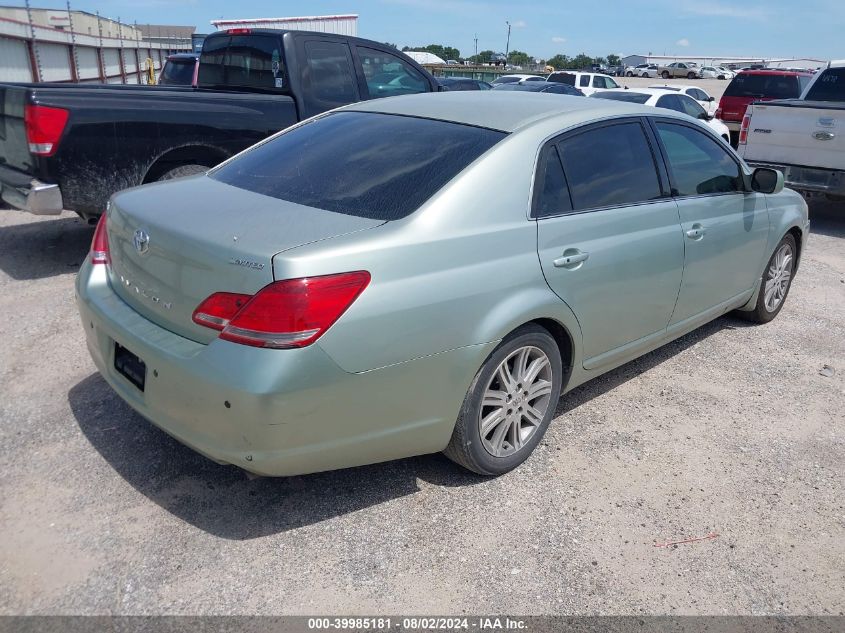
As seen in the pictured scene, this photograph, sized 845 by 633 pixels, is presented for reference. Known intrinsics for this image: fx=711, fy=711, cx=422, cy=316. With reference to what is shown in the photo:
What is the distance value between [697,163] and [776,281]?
1617 mm

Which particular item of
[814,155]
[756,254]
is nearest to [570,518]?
[756,254]

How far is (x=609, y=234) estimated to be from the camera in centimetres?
→ 353

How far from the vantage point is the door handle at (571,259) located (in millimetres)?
3237

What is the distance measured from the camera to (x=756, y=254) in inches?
192

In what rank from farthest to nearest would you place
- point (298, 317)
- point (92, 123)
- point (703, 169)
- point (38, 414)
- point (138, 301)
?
point (92, 123), point (703, 169), point (38, 414), point (138, 301), point (298, 317)

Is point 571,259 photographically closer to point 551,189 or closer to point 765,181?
point 551,189

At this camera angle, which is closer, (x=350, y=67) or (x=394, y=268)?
(x=394, y=268)

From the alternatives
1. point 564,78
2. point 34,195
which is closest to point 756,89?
point 564,78

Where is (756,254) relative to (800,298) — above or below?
above

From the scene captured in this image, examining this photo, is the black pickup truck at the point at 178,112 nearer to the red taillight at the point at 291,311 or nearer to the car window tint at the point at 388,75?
the car window tint at the point at 388,75

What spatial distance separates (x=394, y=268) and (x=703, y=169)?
2643mm

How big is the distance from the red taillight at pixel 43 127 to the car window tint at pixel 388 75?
3065mm

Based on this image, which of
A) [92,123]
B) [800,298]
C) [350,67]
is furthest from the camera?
[350,67]

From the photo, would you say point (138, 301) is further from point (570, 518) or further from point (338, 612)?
point (570, 518)
